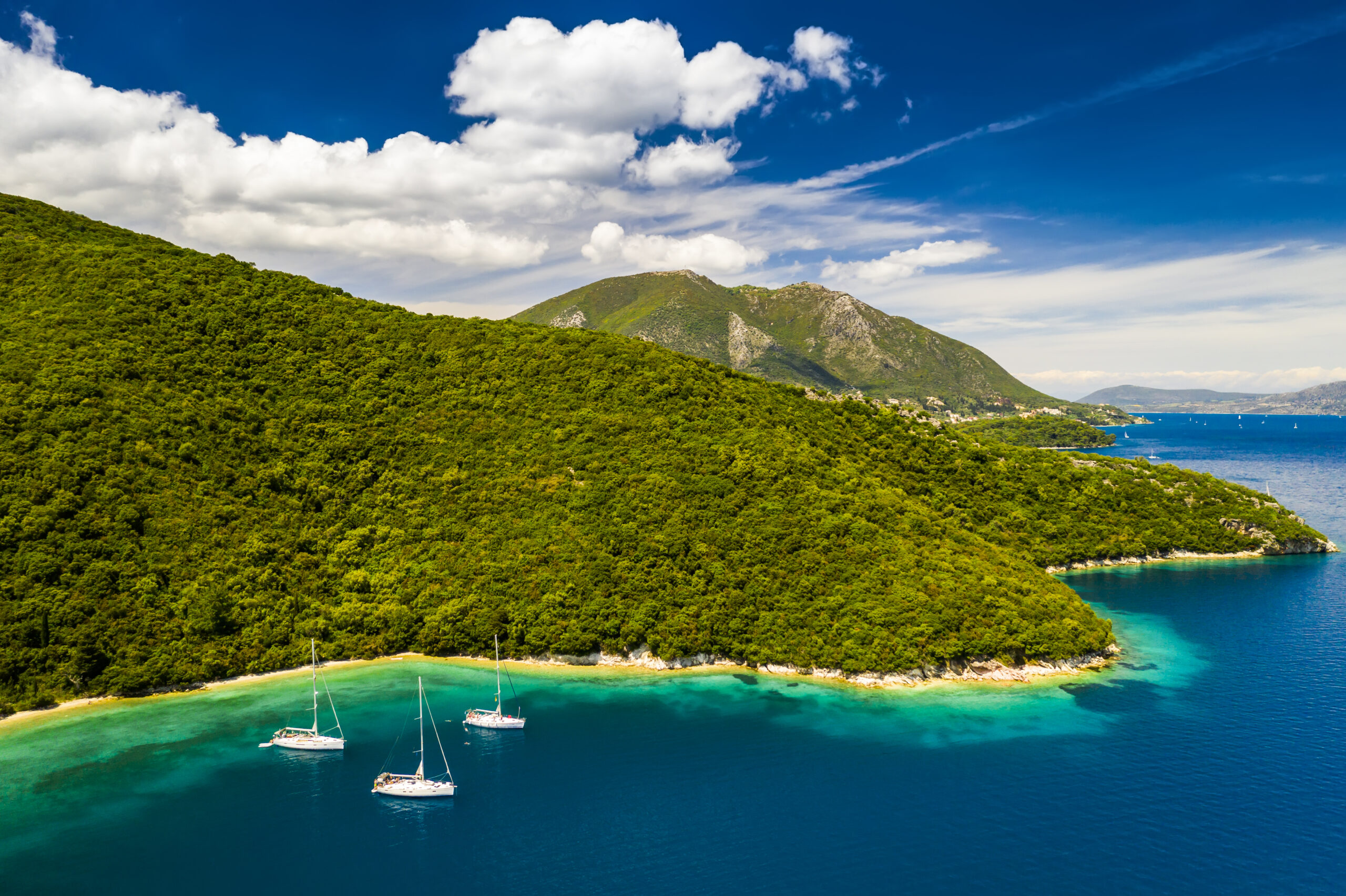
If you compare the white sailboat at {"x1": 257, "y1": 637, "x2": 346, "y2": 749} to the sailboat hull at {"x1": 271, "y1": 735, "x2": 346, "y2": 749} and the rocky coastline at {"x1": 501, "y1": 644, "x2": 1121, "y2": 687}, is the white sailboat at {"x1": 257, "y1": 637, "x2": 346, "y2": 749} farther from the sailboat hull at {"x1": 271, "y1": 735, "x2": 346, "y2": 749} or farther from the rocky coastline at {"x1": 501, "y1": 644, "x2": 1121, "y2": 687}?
the rocky coastline at {"x1": 501, "y1": 644, "x2": 1121, "y2": 687}

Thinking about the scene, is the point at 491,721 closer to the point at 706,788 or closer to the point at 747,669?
the point at 706,788

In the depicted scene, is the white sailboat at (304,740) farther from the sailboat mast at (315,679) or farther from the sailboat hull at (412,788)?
the sailboat hull at (412,788)

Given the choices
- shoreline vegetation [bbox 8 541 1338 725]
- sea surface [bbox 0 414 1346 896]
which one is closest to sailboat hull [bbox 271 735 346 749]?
sea surface [bbox 0 414 1346 896]

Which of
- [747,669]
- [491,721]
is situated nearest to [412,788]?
[491,721]

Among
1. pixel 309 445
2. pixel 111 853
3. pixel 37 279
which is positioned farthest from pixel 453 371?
pixel 111 853

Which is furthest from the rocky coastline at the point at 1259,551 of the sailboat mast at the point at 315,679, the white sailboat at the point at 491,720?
the sailboat mast at the point at 315,679
